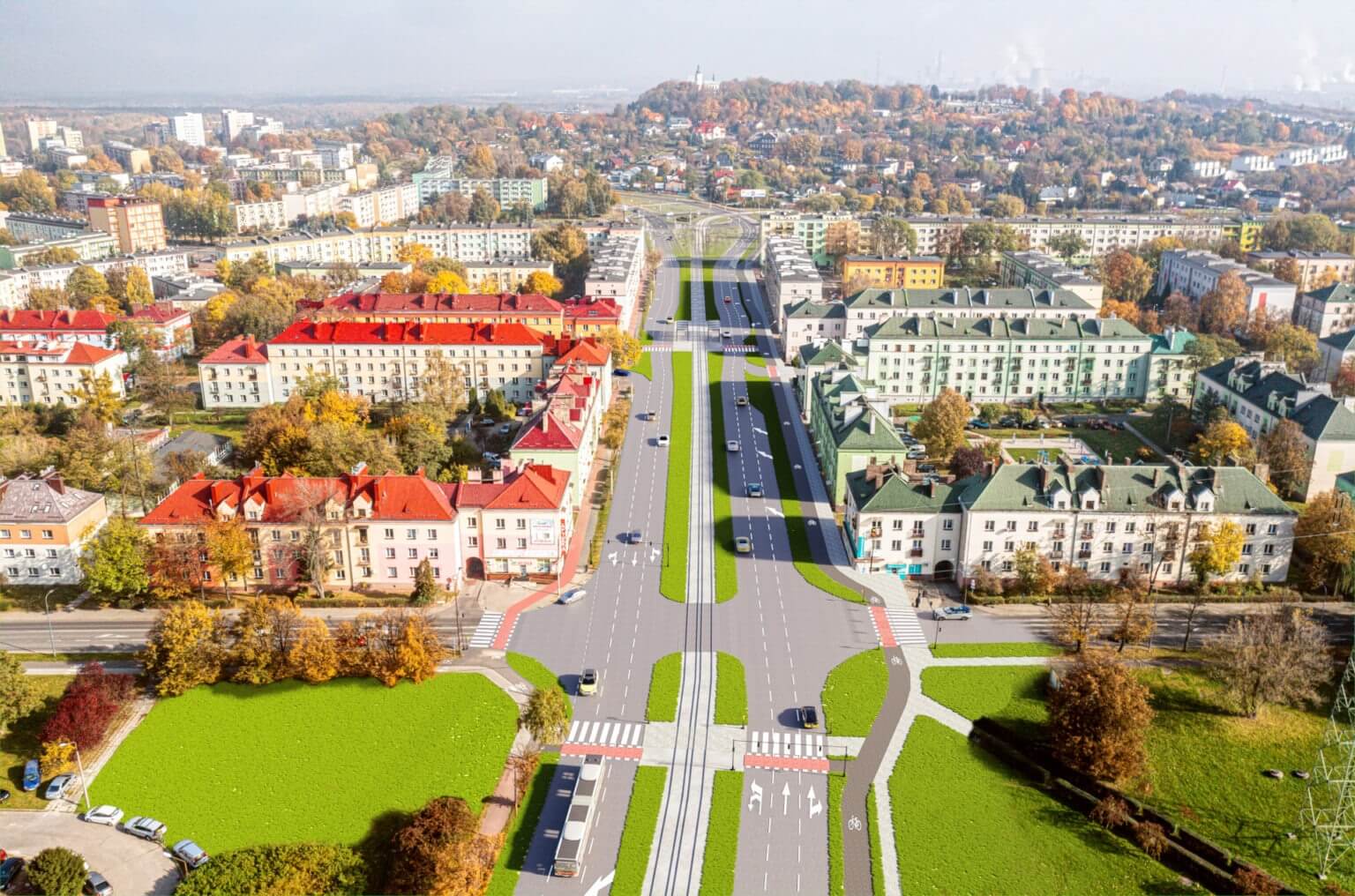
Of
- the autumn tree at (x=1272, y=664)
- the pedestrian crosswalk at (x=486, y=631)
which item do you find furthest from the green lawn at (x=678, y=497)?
the autumn tree at (x=1272, y=664)

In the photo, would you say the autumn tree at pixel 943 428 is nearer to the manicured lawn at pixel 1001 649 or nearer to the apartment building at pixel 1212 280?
the manicured lawn at pixel 1001 649

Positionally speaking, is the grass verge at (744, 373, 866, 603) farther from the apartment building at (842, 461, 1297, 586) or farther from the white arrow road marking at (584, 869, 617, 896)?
the white arrow road marking at (584, 869, 617, 896)

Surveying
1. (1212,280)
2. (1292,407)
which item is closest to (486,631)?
(1292,407)

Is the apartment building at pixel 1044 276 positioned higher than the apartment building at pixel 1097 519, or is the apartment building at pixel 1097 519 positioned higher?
the apartment building at pixel 1044 276

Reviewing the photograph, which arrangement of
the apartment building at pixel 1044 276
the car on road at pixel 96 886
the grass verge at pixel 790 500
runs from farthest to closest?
the apartment building at pixel 1044 276
the grass verge at pixel 790 500
the car on road at pixel 96 886

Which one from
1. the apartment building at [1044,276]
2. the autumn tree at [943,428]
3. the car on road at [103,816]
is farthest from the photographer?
the apartment building at [1044,276]

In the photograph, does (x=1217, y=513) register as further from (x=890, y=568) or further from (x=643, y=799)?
(x=643, y=799)

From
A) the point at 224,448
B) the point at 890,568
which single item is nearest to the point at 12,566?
the point at 224,448
